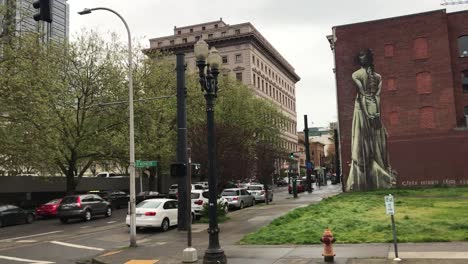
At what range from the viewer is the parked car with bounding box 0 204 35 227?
97.9 ft

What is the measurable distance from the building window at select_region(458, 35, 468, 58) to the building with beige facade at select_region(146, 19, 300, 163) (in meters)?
40.9

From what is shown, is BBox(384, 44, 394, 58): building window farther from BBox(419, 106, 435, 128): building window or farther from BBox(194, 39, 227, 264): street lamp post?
BBox(194, 39, 227, 264): street lamp post

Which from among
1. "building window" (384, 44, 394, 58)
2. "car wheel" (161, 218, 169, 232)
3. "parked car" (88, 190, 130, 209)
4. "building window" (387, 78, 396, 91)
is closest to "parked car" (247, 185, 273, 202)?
"parked car" (88, 190, 130, 209)

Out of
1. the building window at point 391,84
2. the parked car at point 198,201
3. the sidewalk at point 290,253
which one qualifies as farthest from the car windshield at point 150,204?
the building window at point 391,84

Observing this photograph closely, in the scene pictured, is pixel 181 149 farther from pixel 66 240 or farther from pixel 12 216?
pixel 12 216

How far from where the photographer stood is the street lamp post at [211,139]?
41.9ft

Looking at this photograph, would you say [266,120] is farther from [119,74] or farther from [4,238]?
[4,238]

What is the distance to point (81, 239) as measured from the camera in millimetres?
21750

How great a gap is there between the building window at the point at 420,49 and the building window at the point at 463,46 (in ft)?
12.2

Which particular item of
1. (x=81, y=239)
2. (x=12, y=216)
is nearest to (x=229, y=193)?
(x=12, y=216)

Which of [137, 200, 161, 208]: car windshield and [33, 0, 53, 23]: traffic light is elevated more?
[33, 0, 53, 23]: traffic light

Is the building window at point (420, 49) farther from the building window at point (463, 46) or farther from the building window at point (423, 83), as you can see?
the building window at point (463, 46)

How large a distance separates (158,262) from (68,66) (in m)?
26.7

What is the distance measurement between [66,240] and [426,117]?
3864 cm
